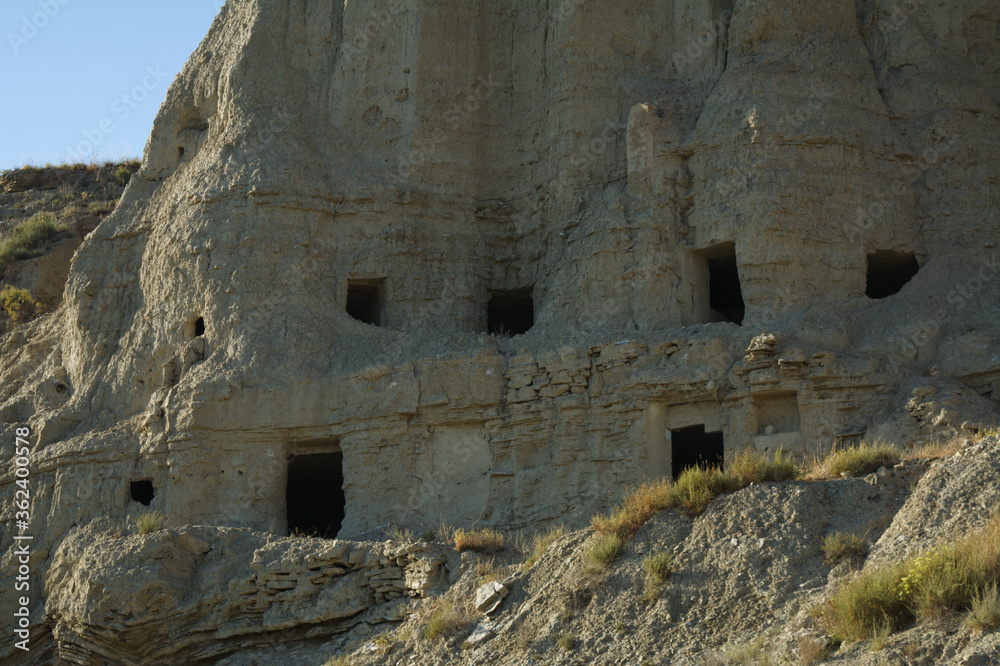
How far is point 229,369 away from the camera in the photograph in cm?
1944

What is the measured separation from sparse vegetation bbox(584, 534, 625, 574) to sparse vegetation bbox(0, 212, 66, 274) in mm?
18929

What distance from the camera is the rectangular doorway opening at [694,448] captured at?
19.0m

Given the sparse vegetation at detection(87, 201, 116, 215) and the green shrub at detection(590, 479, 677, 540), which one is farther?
the sparse vegetation at detection(87, 201, 116, 215)

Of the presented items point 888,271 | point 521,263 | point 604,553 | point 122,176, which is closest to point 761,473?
point 604,553

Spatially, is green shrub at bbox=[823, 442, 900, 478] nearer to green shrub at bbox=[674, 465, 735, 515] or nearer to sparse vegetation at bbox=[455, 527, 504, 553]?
green shrub at bbox=[674, 465, 735, 515]

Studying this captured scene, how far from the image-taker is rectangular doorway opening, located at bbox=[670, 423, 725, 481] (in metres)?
19.0

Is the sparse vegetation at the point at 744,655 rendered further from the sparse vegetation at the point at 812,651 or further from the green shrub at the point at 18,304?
the green shrub at the point at 18,304

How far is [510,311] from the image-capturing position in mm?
22234

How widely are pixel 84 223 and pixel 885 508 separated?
21.9 meters

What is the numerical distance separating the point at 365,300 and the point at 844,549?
1156 centimetres

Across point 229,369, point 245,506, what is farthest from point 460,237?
point 245,506

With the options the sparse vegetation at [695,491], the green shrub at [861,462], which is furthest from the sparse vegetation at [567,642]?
the green shrub at [861,462]

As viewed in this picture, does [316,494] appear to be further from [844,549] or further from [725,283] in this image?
[844,549]

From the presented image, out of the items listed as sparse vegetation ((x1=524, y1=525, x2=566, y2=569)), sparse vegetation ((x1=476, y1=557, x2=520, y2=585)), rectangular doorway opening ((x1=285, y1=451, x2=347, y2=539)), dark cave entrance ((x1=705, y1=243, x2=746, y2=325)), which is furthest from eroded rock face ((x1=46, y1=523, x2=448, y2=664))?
dark cave entrance ((x1=705, y1=243, x2=746, y2=325))
